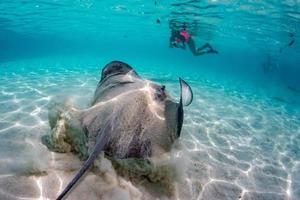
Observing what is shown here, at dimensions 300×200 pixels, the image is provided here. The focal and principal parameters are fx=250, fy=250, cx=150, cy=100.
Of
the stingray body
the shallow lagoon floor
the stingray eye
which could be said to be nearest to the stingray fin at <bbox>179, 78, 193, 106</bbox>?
the stingray body

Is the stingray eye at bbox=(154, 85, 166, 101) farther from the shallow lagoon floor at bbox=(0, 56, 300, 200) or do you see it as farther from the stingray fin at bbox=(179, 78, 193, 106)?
the shallow lagoon floor at bbox=(0, 56, 300, 200)

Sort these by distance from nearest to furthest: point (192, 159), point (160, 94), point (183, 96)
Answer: point (183, 96) → point (160, 94) → point (192, 159)

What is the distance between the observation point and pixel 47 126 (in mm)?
6391

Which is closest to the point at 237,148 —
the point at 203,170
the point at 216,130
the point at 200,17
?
the point at 216,130

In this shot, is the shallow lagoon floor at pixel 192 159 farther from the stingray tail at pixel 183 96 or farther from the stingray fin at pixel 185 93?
the stingray fin at pixel 185 93

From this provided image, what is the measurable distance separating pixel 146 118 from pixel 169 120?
397 mm

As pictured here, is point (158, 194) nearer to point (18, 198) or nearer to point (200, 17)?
point (18, 198)

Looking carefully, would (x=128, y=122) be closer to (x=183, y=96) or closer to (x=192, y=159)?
(x=183, y=96)

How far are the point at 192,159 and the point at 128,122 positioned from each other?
248cm

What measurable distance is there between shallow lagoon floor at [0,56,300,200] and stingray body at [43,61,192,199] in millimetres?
495

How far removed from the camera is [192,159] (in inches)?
233

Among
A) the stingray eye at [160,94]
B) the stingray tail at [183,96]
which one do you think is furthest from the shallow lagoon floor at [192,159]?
the stingray eye at [160,94]

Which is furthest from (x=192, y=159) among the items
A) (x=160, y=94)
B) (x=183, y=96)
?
(x=183, y=96)

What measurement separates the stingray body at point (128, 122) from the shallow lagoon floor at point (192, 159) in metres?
0.49
